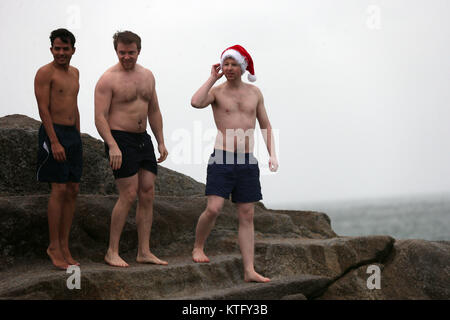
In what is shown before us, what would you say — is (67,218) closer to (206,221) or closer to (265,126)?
(206,221)

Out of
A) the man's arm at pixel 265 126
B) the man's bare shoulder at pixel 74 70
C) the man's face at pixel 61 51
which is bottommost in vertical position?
the man's arm at pixel 265 126

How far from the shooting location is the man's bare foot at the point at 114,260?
18.1ft

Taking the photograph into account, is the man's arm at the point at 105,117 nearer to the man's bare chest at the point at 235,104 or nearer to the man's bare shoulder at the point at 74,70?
the man's bare shoulder at the point at 74,70

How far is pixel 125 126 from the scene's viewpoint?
5.59 metres

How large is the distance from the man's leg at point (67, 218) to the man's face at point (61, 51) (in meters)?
1.19

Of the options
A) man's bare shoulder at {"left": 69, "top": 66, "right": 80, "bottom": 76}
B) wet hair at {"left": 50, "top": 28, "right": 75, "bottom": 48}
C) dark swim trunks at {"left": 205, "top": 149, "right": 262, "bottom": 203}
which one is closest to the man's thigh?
dark swim trunks at {"left": 205, "top": 149, "right": 262, "bottom": 203}

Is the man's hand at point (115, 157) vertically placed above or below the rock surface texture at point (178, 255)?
above

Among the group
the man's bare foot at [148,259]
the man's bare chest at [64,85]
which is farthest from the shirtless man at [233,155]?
the man's bare chest at [64,85]

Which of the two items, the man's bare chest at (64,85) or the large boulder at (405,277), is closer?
the man's bare chest at (64,85)

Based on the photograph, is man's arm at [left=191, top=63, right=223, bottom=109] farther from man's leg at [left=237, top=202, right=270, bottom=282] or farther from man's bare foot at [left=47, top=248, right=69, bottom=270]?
man's bare foot at [left=47, top=248, right=69, bottom=270]

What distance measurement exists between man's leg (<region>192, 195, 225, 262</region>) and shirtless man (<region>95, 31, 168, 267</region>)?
0.42 metres

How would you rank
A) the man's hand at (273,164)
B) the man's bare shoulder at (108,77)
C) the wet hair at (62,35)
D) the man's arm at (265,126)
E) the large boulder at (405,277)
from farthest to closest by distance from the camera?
the large boulder at (405,277) → the man's arm at (265,126) → the man's hand at (273,164) → the man's bare shoulder at (108,77) → the wet hair at (62,35)

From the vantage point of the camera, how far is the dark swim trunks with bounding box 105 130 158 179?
553 centimetres

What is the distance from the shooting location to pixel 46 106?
5410 millimetres
